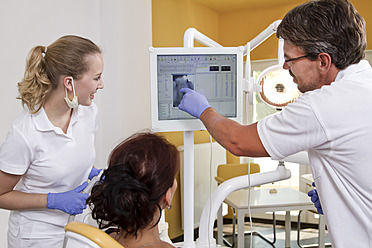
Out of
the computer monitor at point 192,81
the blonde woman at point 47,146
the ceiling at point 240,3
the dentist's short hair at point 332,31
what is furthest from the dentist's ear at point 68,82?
the ceiling at point 240,3

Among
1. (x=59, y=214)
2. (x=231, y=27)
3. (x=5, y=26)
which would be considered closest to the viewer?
(x=59, y=214)

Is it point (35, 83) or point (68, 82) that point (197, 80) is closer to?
point (68, 82)

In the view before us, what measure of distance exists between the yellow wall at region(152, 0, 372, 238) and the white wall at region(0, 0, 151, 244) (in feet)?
2.27

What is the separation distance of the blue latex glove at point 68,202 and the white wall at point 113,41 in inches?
43.5

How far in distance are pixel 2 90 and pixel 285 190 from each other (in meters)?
2.54

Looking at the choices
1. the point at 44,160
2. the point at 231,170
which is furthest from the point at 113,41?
the point at 231,170

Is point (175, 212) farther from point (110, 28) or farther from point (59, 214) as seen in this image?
point (59, 214)

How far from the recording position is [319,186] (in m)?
1.12

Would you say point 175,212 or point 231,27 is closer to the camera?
point 175,212

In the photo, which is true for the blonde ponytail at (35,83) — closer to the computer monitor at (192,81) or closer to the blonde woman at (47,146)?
the blonde woman at (47,146)

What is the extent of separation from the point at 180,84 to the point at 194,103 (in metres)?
0.12

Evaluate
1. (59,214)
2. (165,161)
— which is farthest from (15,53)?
(165,161)

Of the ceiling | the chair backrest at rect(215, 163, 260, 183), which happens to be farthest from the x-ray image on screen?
the ceiling

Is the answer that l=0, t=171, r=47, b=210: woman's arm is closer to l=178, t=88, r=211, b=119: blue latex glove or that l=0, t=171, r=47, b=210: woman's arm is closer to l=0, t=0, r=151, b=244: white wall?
l=178, t=88, r=211, b=119: blue latex glove
